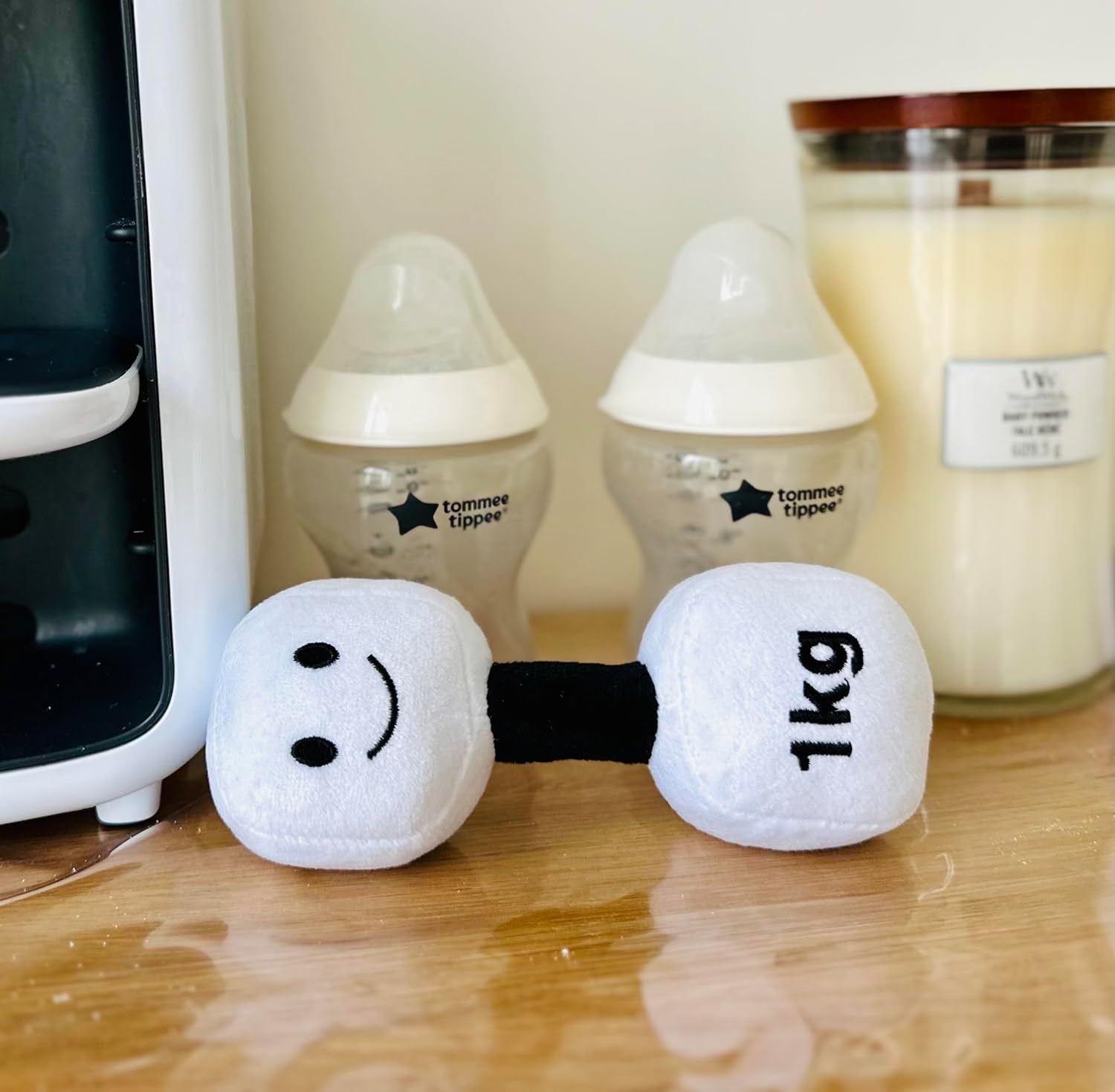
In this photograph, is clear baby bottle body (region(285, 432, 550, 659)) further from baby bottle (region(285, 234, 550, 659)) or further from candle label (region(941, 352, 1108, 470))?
candle label (region(941, 352, 1108, 470))

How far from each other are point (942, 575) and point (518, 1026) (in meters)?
0.35

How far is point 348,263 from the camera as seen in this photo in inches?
28.1

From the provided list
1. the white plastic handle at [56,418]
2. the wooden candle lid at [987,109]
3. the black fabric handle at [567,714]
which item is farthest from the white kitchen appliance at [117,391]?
the wooden candle lid at [987,109]

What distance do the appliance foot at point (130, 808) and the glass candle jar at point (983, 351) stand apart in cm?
37

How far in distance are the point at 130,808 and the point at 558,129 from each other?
445 mm

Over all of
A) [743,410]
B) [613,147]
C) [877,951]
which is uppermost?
[613,147]

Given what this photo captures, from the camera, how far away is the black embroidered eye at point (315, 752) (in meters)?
0.44

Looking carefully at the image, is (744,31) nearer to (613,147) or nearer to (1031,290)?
(613,147)

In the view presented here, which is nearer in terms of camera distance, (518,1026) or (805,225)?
(518,1026)

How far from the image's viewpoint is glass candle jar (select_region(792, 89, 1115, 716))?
1.92ft

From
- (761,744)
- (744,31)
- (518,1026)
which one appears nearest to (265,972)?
(518,1026)

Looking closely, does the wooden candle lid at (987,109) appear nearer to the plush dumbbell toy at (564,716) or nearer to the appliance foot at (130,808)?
the plush dumbbell toy at (564,716)

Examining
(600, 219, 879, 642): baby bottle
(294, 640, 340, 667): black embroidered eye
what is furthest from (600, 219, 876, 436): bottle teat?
(294, 640, 340, 667): black embroidered eye

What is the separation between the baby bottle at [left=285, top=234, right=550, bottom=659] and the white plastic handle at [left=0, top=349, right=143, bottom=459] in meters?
0.13
